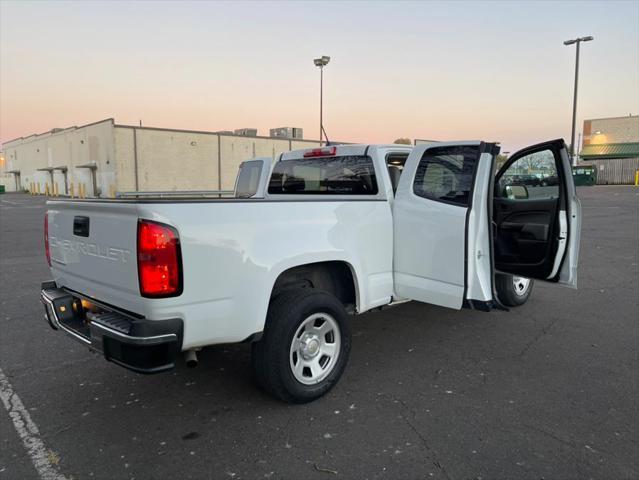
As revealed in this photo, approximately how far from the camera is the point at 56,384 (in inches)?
154

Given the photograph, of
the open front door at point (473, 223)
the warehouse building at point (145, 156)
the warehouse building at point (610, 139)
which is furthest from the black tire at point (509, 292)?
the warehouse building at point (610, 139)

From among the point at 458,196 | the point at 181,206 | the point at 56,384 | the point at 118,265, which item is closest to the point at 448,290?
the point at 458,196

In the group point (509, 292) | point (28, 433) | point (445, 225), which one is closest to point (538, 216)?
point (509, 292)

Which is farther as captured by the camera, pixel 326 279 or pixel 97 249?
pixel 326 279

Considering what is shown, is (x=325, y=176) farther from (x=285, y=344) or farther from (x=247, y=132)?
(x=247, y=132)

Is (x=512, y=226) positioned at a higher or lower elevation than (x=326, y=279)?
higher

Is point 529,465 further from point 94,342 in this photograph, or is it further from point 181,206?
point 94,342

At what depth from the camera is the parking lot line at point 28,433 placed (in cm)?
278

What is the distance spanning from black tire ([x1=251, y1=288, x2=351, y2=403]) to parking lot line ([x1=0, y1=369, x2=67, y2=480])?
1.32m

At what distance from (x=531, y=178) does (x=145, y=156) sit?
1598 inches

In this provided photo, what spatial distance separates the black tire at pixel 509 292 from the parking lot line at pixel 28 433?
15.2 ft

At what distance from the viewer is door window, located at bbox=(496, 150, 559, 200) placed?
15.1 ft

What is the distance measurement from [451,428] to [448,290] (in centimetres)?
115

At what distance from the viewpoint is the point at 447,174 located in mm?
4137
